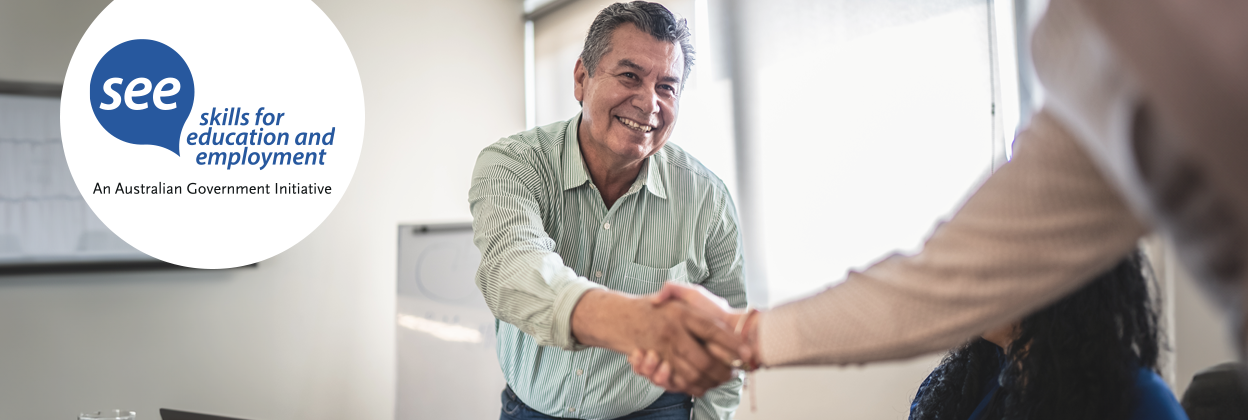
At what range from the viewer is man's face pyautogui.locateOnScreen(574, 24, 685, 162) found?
1.68 m

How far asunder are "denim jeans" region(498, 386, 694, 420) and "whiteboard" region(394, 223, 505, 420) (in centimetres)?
158

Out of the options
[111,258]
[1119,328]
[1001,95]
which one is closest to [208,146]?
[111,258]

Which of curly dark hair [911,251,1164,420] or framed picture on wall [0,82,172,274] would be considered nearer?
curly dark hair [911,251,1164,420]

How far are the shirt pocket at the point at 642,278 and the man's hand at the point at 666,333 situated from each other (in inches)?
20.6

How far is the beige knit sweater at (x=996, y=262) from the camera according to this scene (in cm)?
77

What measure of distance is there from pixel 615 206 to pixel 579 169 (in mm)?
118

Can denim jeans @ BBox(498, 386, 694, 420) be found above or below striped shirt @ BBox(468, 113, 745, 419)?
below

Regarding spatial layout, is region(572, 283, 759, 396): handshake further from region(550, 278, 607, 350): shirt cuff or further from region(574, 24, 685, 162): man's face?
region(574, 24, 685, 162): man's face

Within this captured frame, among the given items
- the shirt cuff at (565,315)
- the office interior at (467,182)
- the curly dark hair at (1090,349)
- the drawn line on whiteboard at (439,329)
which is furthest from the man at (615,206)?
the drawn line on whiteboard at (439,329)

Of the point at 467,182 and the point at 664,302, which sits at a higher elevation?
the point at 467,182

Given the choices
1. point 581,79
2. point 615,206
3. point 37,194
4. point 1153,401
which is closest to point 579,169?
point 615,206

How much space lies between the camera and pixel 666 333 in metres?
1.21

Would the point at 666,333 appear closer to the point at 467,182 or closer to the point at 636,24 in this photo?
the point at 636,24

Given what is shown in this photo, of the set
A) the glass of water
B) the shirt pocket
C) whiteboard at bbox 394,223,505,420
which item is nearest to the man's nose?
the shirt pocket
